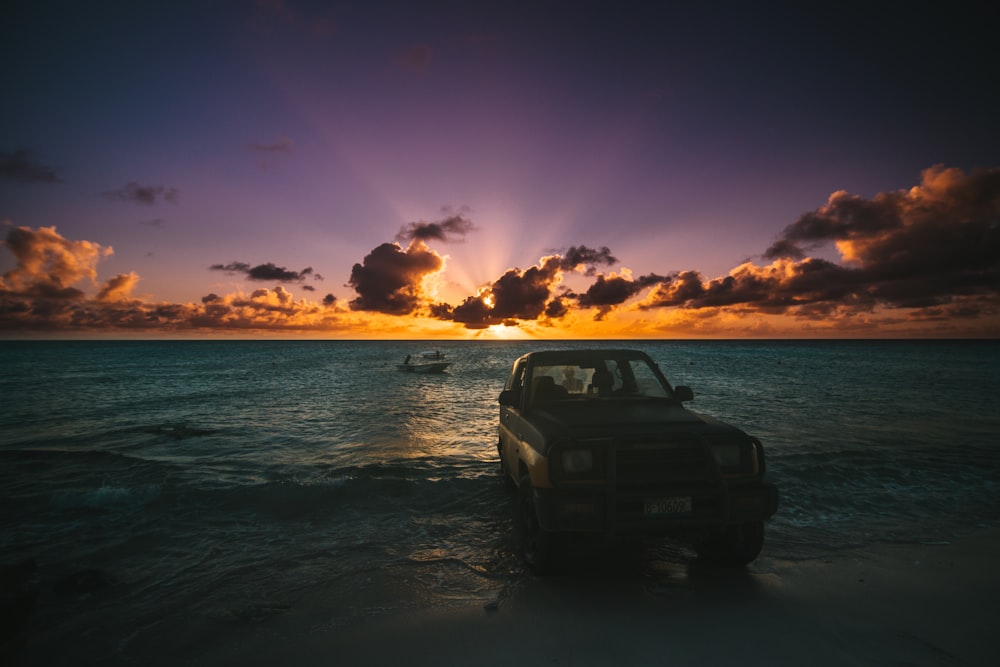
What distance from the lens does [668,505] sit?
12.3 feet

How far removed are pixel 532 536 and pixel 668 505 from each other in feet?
4.60

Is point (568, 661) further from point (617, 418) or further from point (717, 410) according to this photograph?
point (717, 410)

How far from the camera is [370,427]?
14219 millimetres

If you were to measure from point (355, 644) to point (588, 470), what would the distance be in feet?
7.41

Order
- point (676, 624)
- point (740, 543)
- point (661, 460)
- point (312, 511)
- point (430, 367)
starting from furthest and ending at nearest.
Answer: point (430, 367) → point (312, 511) → point (740, 543) → point (661, 460) → point (676, 624)

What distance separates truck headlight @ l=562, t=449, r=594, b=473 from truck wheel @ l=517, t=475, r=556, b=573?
0.48m

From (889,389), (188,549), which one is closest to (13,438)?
(188,549)

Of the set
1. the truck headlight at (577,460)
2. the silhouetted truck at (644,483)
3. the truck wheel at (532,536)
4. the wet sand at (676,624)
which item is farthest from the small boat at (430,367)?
the truck headlight at (577,460)

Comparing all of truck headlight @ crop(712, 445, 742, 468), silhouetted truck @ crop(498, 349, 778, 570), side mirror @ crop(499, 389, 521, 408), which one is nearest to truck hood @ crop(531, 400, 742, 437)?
silhouetted truck @ crop(498, 349, 778, 570)

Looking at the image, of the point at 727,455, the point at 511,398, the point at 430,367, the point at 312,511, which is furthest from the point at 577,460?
the point at 430,367

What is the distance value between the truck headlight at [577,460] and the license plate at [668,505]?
55 centimetres

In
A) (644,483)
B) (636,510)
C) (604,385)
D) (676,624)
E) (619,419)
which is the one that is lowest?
(676,624)

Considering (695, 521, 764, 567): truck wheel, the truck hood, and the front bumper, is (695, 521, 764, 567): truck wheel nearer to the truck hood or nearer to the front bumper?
the front bumper

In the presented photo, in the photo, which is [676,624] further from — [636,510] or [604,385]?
[604,385]
